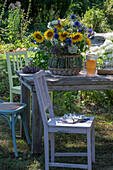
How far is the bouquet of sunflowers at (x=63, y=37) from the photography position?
320 cm

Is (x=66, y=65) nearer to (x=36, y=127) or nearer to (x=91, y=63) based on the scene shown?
(x=91, y=63)

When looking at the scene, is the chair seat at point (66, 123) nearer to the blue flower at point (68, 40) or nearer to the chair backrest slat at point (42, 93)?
the chair backrest slat at point (42, 93)

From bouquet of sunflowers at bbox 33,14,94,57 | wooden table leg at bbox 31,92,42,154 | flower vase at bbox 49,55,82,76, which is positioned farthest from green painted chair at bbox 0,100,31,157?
bouquet of sunflowers at bbox 33,14,94,57

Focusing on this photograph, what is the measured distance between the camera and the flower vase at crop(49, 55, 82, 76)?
3283mm

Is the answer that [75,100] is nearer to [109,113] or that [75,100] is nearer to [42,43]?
[109,113]

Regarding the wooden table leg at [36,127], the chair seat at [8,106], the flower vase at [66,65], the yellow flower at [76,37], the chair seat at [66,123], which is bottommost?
the wooden table leg at [36,127]

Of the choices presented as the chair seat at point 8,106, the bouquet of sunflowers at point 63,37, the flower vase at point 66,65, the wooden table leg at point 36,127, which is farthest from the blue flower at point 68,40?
the chair seat at point 8,106

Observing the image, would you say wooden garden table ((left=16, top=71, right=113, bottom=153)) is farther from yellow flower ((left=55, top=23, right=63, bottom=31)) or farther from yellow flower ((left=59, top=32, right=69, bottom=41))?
yellow flower ((left=55, top=23, right=63, bottom=31))

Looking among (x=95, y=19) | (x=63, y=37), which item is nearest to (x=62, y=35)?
(x=63, y=37)

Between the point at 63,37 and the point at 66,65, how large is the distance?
30cm

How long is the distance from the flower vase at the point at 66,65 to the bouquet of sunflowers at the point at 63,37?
0.16 ft

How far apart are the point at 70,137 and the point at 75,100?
144 cm

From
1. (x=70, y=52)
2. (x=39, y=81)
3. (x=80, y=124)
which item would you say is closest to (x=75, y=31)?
(x=70, y=52)

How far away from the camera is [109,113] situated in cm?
496
